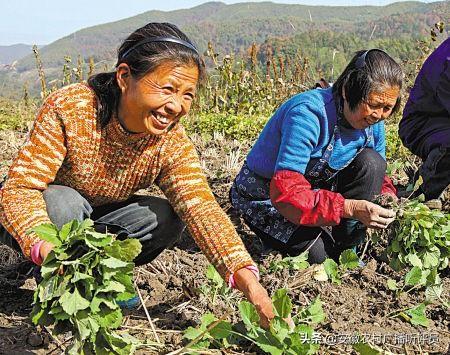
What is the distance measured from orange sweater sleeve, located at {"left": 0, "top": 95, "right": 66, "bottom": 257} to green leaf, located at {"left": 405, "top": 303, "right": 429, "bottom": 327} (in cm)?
147

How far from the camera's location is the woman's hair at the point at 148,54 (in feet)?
6.32

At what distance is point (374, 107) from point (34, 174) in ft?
4.64

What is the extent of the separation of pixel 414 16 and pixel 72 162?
420ft

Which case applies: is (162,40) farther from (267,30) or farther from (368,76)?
(267,30)

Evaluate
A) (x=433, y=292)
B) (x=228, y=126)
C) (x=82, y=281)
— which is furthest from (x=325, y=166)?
(x=228, y=126)

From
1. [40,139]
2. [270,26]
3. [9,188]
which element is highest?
[40,139]

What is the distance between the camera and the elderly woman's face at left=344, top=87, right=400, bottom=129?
240 cm

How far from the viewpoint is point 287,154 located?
252 cm

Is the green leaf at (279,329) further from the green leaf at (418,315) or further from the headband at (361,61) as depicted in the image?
the headband at (361,61)

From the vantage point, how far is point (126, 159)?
2197 millimetres

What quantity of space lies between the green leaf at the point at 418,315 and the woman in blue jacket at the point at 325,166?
14.2 inches

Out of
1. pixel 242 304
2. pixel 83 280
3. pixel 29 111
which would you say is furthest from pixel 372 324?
pixel 29 111

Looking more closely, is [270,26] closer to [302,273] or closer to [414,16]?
[414,16]

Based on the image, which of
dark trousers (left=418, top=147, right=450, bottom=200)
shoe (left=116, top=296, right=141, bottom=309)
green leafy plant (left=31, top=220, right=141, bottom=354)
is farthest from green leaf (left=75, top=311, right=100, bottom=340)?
dark trousers (left=418, top=147, right=450, bottom=200)
